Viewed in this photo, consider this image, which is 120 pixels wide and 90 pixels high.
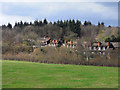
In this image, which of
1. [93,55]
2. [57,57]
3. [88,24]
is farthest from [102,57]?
[88,24]

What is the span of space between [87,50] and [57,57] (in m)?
4.96

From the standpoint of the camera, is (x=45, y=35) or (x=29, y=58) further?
(x=45, y=35)

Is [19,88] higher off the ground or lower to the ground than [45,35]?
lower

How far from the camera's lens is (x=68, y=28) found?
189ft

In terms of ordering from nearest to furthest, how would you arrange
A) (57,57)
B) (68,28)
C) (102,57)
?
(102,57), (57,57), (68,28)

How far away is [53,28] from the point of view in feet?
201

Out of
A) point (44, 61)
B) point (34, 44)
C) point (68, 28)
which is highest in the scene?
point (68, 28)

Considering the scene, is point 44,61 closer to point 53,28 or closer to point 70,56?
point 70,56

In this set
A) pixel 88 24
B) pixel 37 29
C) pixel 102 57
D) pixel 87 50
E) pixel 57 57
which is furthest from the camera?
pixel 88 24

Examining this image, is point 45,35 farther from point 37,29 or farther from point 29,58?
point 29,58

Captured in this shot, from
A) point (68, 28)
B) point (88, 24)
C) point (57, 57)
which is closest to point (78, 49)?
point (57, 57)

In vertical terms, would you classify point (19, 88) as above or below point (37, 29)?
below

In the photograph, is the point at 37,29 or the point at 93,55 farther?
the point at 37,29

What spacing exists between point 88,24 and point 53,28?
15583 millimetres
